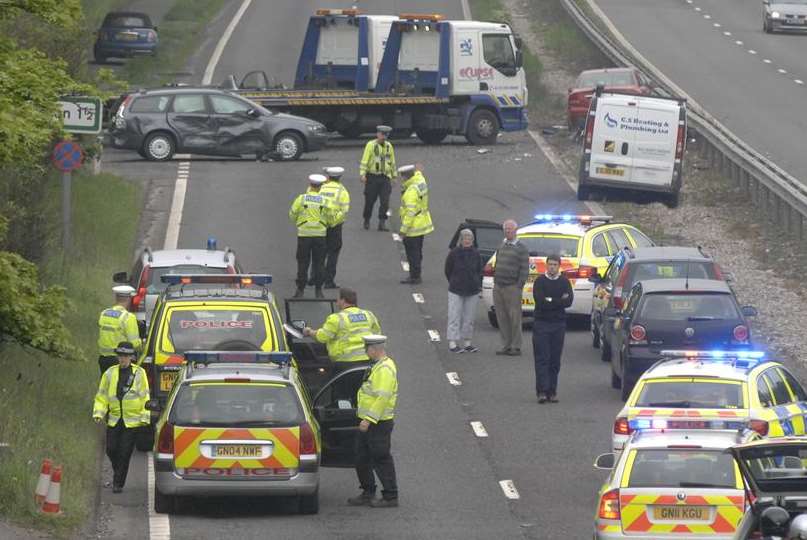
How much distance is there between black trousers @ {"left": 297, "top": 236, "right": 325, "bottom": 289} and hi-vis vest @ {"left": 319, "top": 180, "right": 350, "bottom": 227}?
396 mm

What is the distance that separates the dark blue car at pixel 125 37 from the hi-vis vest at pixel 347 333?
38286mm

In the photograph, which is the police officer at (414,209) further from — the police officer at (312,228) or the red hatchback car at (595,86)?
the red hatchback car at (595,86)

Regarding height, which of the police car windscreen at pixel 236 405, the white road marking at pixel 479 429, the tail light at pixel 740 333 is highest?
the police car windscreen at pixel 236 405

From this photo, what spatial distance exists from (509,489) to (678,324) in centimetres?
498

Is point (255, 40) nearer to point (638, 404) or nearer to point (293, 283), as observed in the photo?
point (293, 283)

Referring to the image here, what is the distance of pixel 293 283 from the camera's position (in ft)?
94.4

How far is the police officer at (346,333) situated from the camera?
19.5 metres

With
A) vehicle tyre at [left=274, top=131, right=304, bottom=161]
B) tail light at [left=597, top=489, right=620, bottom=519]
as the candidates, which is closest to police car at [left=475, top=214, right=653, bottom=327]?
vehicle tyre at [left=274, top=131, right=304, bottom=161]

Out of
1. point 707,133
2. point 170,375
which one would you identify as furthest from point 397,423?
point 707,133

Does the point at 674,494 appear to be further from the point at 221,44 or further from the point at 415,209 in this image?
the point at 221,44

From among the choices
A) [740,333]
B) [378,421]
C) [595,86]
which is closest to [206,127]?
[595,86]

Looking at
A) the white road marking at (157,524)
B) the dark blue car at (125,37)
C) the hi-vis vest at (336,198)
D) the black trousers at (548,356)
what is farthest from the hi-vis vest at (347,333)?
the dark blue car at (125,37)

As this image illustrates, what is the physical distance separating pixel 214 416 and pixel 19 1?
3.93 metres

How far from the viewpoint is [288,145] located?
40.1 metres
